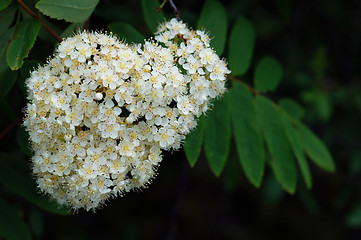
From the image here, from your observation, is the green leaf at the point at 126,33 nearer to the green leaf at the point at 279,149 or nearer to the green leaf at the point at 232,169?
the green leaf at the point at 279,149

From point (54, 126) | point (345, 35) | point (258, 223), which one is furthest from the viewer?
point (258, 223)

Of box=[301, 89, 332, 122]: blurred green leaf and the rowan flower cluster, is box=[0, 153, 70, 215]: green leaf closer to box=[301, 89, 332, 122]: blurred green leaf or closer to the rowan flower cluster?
the rowan flower cluster

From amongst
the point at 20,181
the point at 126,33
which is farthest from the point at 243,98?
the point at 20,181

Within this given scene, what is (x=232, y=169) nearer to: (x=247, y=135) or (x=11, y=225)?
(x=247, y=135)

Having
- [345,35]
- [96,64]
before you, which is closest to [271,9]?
[345,35]

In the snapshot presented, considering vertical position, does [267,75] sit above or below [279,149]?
above

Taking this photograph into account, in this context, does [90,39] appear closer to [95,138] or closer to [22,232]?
[95,138]
